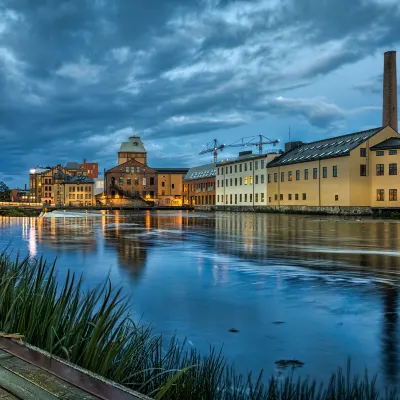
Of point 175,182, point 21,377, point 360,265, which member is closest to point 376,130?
point 360,265

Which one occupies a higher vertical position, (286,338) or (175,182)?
(175,182)

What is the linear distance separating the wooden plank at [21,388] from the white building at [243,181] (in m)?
86.9

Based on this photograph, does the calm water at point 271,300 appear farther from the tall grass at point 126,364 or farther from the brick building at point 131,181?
the brick building at point 131,181

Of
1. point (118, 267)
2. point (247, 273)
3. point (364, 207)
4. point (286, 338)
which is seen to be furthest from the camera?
point (364, 207)

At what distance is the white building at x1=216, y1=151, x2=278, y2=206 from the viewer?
297 ft

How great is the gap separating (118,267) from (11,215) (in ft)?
164

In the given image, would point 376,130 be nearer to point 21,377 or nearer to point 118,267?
point 118,267

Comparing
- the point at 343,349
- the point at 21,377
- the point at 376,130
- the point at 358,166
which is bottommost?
the point at 343,349

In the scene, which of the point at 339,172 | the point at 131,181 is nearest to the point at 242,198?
the point at 339,172

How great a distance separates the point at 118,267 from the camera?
13.5 m

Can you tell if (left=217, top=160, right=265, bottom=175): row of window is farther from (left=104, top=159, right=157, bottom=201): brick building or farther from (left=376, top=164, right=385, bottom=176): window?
(left=104, top=159, right=157, bottom=201): brick building

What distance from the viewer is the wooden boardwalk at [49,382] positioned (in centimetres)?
284

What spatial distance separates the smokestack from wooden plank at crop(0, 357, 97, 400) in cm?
8653

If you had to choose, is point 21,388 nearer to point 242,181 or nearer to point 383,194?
point 383,194
